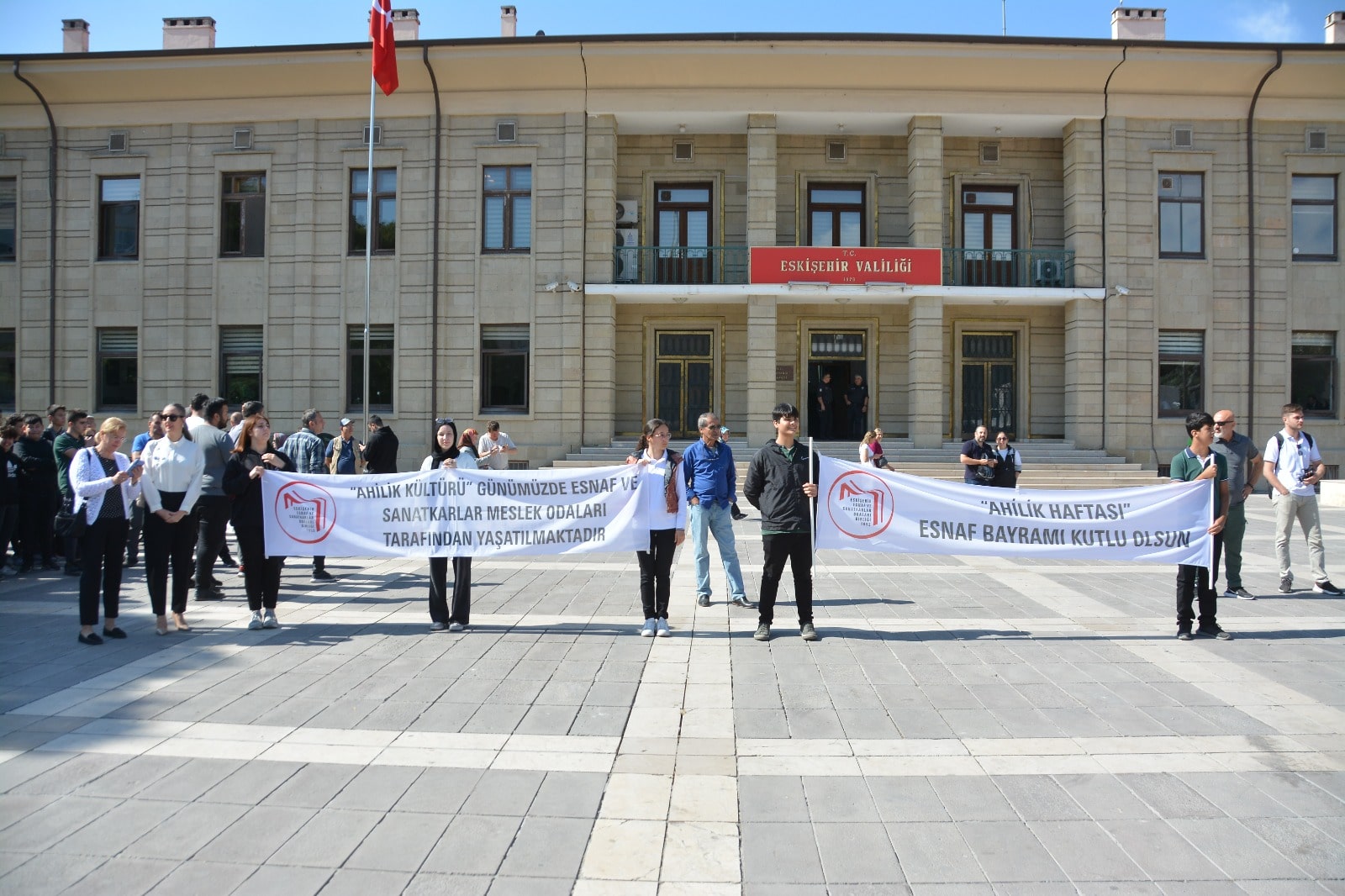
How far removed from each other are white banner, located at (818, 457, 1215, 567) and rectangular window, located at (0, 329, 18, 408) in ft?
89.8

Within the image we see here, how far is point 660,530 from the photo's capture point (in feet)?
27.8

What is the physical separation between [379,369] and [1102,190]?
20958 millimetres

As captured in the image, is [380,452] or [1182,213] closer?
[380,452]

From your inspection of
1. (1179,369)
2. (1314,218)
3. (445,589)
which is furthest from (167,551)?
(1314,218)

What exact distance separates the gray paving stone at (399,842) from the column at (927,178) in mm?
23435

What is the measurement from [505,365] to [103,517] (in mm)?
17851

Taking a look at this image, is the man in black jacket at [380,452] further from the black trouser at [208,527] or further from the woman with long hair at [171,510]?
the woman with long hair at [171,510]

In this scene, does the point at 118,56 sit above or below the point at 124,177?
above

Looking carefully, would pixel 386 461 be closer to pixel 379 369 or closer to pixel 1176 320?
pixel 379 369

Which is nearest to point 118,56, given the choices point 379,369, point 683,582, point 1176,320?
point 379,369

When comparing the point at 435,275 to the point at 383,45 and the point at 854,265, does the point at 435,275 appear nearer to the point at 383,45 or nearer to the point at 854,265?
the point at 383,45

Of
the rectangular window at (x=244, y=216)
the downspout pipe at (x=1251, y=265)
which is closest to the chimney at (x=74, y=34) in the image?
the rectangular window at (x=244, y=216)

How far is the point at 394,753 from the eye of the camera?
5047 millimetres

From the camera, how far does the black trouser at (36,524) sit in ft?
39.2
